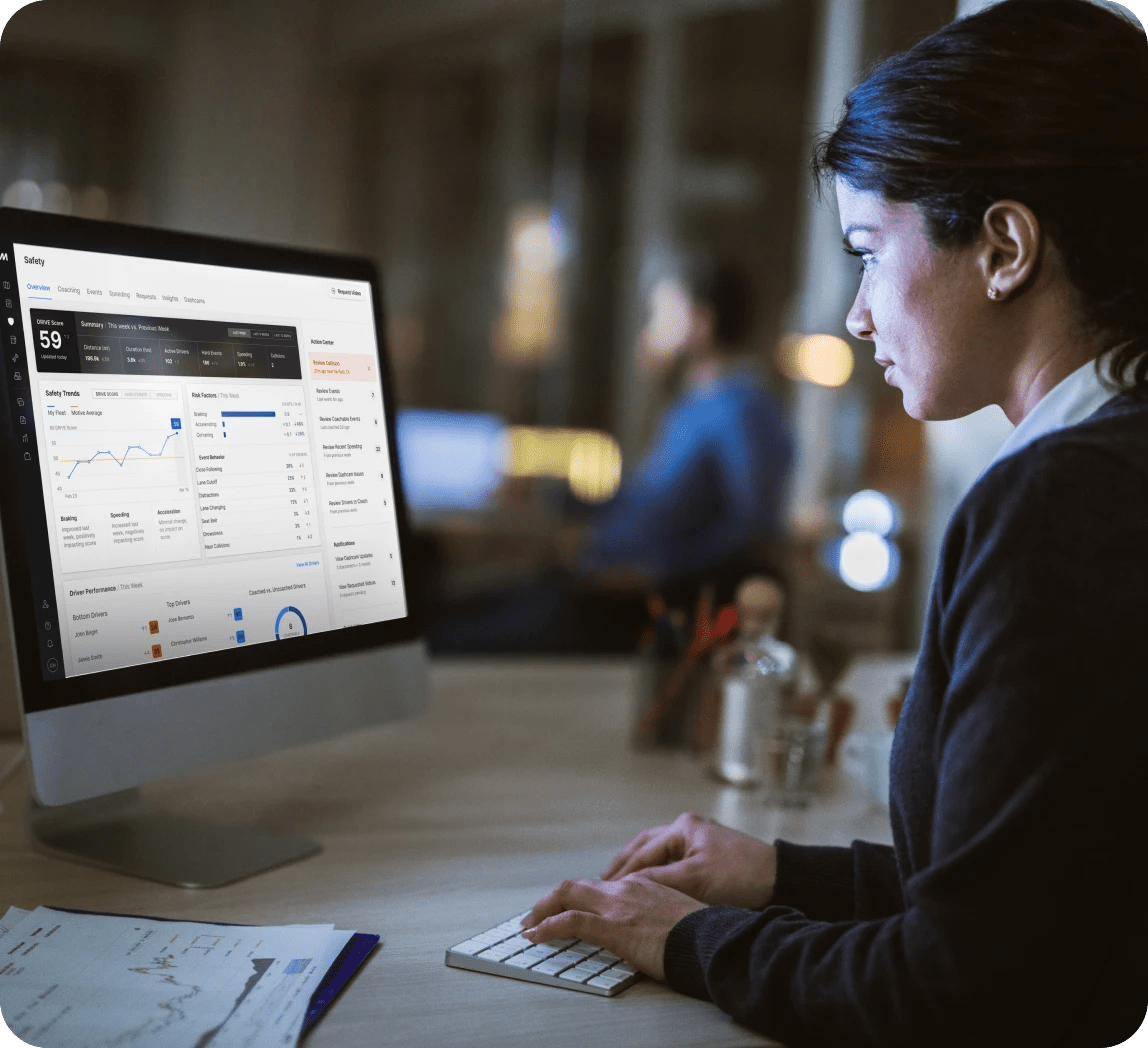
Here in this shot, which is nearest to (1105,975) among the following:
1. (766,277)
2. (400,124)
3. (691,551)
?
(691,551)

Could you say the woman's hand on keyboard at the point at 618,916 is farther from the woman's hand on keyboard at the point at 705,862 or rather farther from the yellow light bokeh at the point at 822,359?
the yellow light bokeh at the point at 822,359

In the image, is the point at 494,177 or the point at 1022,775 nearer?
the point at 1022,775

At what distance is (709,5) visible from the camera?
20.5 feet

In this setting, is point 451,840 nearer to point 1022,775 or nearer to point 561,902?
point 561,902

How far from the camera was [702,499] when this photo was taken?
393cm

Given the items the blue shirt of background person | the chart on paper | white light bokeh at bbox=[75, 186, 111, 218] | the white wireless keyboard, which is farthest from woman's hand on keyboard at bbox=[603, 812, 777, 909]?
white light bokeh at bbox=[75, 186, 111, 218]

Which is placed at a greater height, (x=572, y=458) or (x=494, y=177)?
(x=494, y=177)

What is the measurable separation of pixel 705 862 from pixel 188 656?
491 millimetres

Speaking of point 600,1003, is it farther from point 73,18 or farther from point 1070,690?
point 73,18

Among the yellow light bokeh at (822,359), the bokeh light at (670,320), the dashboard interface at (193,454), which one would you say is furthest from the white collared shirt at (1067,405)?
the yellow light bokeh at (822,359)

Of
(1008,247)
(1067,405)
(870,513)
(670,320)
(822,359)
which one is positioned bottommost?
(870,513)

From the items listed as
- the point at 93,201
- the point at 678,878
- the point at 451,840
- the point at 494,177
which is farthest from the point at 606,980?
the point at 93,201

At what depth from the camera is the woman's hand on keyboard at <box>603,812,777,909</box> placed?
3.27 feet

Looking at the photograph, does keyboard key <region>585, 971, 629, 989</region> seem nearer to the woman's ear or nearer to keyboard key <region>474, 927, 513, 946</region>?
keyboard key <region>474, 927, 513, 946</region>
